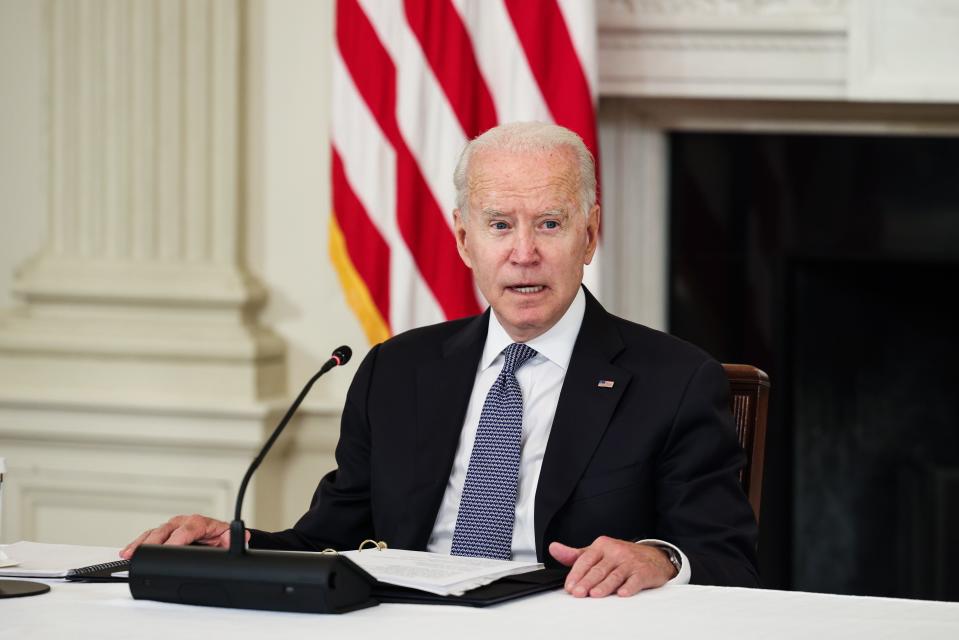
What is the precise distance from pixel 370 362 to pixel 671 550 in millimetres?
745

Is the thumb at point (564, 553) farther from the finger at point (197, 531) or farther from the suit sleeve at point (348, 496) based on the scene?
the suit sleeve at point (348, 496)

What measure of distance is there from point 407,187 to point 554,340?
1.33m

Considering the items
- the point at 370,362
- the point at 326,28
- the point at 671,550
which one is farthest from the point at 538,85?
the point at 671,550

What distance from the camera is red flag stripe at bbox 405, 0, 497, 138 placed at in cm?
338

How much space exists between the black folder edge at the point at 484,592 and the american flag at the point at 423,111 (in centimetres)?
179

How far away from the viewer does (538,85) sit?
3363mm

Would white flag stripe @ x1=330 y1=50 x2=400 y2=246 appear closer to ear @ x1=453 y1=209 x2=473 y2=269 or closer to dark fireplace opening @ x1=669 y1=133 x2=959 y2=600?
dark fireplace opening @ x1=669 y1=133 x2=959 y2=600

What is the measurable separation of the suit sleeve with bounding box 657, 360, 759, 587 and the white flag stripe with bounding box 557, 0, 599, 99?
145cm

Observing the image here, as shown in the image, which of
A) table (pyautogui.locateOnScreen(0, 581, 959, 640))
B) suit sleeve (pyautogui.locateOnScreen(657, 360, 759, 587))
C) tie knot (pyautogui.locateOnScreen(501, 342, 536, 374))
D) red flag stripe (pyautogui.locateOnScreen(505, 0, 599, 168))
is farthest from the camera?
red flag stripe (pyautogui.locateOnScreen(505, 0, 599, 168))

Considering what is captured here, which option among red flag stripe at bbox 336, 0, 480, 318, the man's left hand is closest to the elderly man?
the man's left hand

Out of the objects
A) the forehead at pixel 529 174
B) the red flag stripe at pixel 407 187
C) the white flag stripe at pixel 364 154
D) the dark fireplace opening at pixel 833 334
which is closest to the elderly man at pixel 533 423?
the forehead at pixel 529 174

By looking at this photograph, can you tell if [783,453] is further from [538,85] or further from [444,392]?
[444,392]

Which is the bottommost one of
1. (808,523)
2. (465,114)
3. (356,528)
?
(808,523)

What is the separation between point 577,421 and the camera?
2.05m
